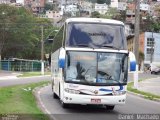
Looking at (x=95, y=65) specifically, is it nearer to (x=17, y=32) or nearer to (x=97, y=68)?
(x=97, y=68)

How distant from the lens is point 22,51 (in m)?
96.2

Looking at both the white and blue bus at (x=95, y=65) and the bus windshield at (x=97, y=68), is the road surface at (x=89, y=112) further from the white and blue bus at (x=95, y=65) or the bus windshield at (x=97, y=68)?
the bus windshield at (x=97, y=68)

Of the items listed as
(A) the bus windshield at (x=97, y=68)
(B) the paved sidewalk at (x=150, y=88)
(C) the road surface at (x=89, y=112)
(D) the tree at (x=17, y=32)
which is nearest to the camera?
(C) the road surface at (x=89, y=112)

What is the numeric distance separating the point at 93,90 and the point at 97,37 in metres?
2.22

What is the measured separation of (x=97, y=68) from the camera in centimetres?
1889

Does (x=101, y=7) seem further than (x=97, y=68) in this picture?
Yes

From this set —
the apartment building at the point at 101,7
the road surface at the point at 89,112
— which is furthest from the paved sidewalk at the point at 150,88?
the apartment building at the point at 101,7

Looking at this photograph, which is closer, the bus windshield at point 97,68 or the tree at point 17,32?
the bus windshield at point 97,68

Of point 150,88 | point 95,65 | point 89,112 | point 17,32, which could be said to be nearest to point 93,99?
point 89,112

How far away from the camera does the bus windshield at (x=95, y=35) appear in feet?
63.5

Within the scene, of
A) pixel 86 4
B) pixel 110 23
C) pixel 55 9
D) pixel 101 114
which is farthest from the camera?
pixel 55 9

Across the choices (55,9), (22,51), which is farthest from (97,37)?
(55,9)

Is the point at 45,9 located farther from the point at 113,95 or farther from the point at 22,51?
the point at 113,95

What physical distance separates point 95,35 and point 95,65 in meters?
1.35
